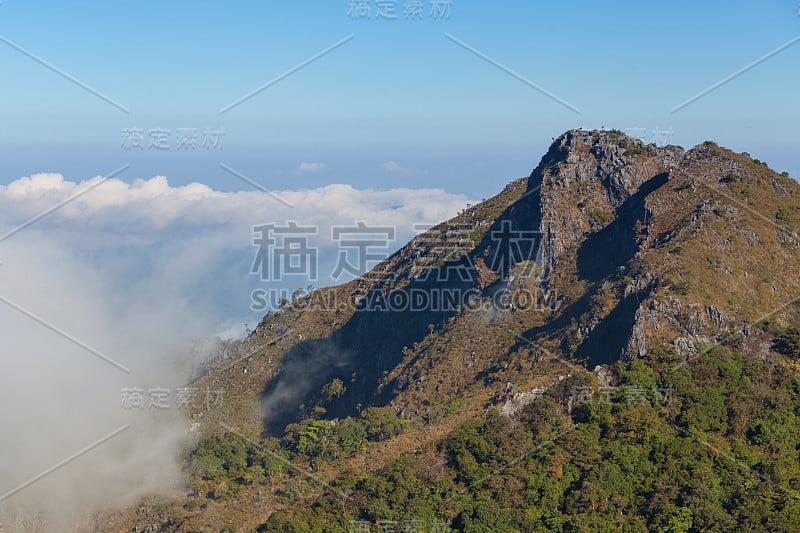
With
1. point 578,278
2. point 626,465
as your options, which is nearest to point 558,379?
point 626,465

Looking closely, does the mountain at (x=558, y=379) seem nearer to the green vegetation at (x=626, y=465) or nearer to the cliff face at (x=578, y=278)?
the green vegetation at (x=626, y=465)

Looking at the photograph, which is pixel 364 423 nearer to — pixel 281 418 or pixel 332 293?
pixel 281 418

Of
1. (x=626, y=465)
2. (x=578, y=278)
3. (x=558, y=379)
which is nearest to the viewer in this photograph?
(x=626, y=465)

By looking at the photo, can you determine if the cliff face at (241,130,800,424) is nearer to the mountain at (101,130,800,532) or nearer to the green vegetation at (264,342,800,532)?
the mountain at (101,130,800,532)

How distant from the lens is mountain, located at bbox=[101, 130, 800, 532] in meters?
60.8

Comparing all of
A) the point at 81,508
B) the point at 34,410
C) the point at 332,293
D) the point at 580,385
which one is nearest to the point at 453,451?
the point at 580,385

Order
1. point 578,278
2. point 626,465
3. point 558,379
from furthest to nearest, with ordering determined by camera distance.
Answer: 1. point 578,278
2. point 558,379
3. point 626,465

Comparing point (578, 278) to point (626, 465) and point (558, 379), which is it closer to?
point (558, 379)

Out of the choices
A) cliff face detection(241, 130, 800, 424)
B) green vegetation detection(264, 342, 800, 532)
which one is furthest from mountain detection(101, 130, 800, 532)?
cliff face detection(241, 130, 800, 424)

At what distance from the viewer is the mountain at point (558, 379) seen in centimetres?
6081

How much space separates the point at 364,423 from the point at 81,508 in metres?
29.6

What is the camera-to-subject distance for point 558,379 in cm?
7350

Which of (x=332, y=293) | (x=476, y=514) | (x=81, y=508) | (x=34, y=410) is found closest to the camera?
(x=476, y=514)

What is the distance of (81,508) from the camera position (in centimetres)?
8106
